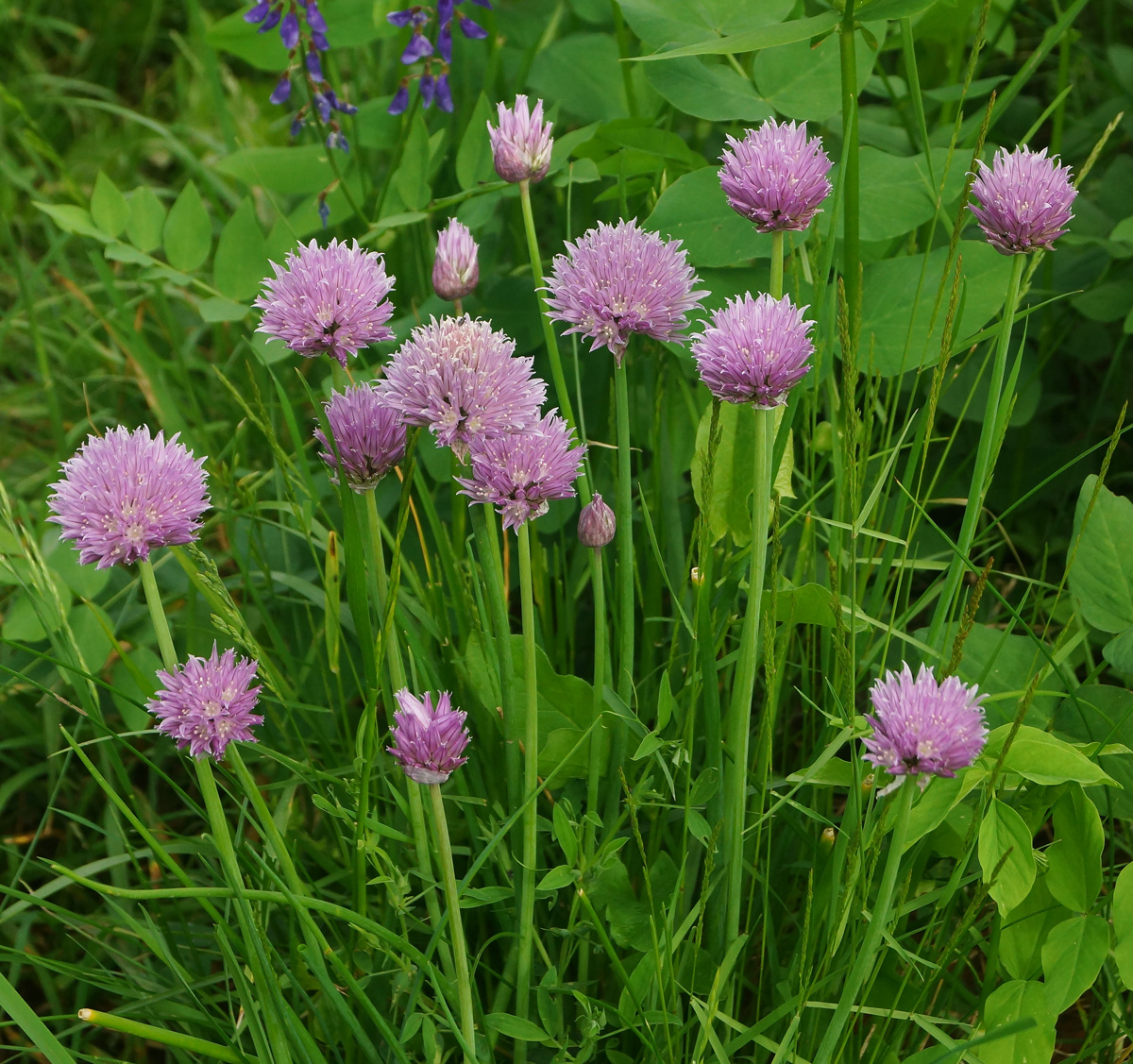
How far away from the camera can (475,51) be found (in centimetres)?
212

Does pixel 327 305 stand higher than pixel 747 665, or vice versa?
pixel 327 305

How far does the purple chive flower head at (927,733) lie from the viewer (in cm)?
75

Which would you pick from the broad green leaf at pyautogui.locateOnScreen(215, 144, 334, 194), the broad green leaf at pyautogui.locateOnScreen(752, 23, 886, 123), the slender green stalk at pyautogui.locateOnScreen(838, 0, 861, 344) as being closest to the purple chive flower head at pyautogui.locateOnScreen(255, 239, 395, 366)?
the slender green stalk at pyautogui.locateOnScreen(838, 0, 861, 344)

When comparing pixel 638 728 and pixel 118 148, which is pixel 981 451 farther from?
pixel 118 148

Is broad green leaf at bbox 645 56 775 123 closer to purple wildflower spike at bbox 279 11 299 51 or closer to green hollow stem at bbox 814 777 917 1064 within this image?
purple wildflower spike at bbox 279 11 299 51

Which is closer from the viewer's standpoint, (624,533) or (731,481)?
(624,533)

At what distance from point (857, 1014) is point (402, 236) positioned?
1.43 metres

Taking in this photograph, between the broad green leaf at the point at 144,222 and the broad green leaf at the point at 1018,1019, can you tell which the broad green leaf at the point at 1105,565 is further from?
the broad green leaf at the point at 144,222

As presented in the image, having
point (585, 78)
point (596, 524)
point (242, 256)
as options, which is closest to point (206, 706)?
point (596, 524)

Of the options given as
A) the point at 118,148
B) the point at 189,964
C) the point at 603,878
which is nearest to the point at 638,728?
the point at 603,878

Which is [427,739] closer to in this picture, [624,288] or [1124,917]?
[624,288]

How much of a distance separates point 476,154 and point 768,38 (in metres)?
0.58

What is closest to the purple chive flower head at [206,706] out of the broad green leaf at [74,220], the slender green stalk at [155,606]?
the slender green stalk at [155,606]

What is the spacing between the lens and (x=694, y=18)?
1.43m
